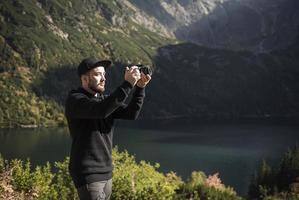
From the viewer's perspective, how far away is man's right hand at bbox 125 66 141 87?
8.13 m

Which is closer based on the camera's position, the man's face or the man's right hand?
the man's right hand

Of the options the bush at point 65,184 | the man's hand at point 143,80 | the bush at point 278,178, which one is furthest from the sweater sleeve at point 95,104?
the bush at point 278,178

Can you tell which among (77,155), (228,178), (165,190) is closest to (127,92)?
(77,155)

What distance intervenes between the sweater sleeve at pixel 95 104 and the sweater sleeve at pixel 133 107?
0.76 m

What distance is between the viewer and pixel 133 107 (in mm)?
8953

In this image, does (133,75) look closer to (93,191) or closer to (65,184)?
(93,191)

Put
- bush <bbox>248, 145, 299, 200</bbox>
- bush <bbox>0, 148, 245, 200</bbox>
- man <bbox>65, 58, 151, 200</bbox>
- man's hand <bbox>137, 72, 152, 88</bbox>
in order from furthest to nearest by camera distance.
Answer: bush <bbox>248, 145, 299, 200</bbox> < bush <bbox>0, 148, 245, 200</bbox> < man's hand <bbox>137, 72, 152, 88</bbox> < man <bbox>65, 58, 151, 200</bbox>

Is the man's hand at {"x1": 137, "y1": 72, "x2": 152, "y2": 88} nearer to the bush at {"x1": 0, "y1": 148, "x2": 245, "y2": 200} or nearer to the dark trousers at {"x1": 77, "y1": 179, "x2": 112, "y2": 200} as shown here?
the dark trousers at {"x1": 77, "y1": 179, "x2": 112, "y2": 200}

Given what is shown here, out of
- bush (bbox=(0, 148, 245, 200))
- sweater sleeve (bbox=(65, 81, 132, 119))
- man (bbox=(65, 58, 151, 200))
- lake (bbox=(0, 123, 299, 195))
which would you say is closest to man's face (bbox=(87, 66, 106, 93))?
man (bbox=(65, 58, 151, 200))

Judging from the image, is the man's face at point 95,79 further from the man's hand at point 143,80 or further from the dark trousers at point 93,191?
the dark trousers at point 93,191

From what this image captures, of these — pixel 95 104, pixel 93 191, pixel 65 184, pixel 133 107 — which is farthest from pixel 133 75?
pixel 65 184

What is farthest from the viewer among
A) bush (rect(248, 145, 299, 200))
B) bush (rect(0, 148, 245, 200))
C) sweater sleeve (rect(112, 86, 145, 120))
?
bush (rect(248, 145, 299, 200))

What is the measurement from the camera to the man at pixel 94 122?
8.02m

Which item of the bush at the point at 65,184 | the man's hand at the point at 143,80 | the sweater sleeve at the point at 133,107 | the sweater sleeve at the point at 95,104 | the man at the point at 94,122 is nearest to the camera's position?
the sweater sleeve at the point at 95,104
